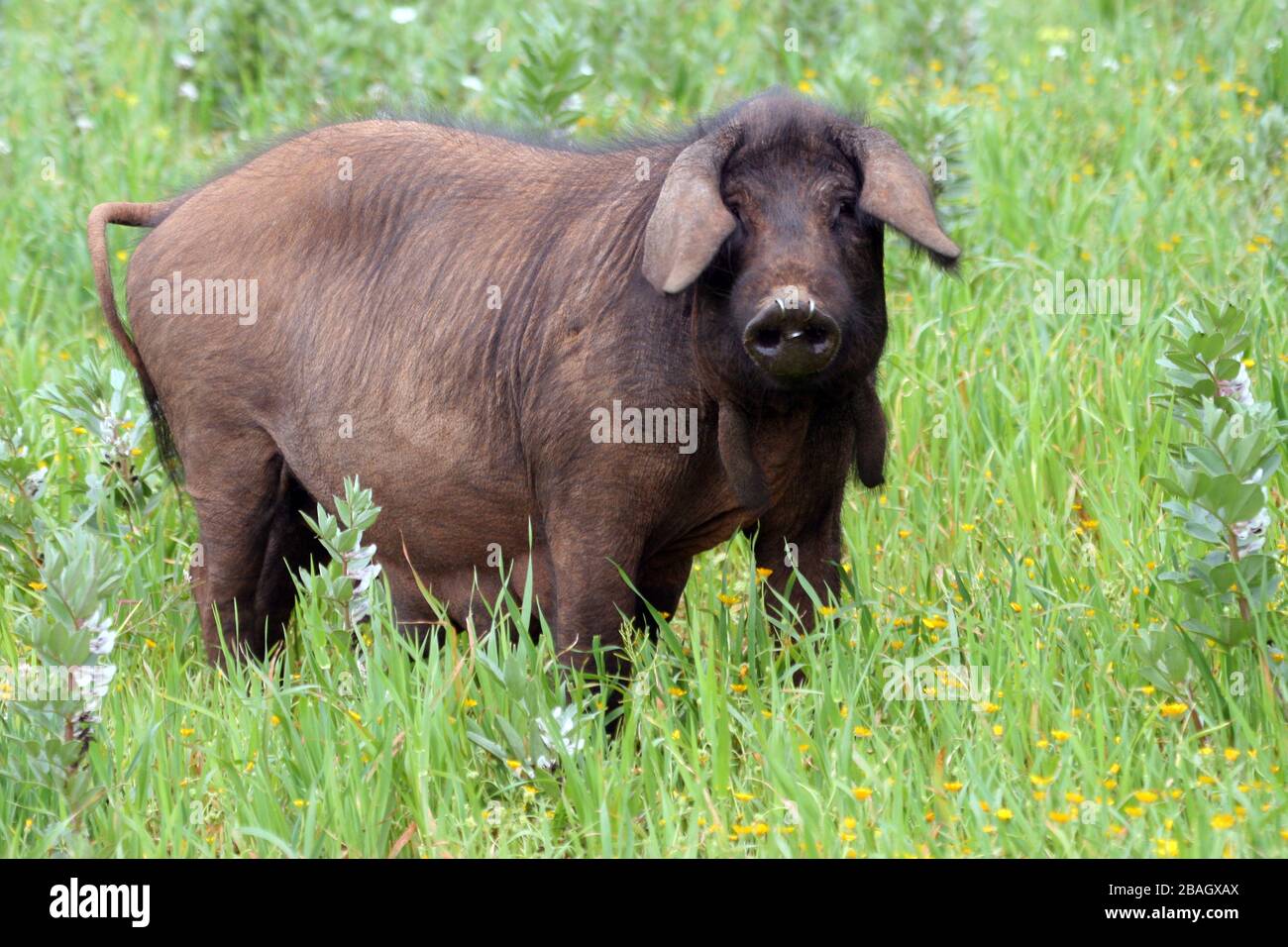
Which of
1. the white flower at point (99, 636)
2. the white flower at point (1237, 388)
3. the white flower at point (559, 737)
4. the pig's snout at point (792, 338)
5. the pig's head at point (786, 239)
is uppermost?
the pig's head at point (786, 239)

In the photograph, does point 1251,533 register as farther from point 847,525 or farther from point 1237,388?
point 847,525

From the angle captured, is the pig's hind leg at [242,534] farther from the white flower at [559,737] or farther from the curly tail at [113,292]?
the white flower at [559,737]

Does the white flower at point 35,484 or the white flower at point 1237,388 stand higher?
the white flower at point 1237,388

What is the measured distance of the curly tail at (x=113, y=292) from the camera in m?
4.95

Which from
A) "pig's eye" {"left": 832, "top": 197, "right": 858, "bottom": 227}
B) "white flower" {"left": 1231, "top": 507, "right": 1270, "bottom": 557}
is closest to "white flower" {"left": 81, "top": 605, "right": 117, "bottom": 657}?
"pig's eye" {"left": 832, "top": 197, "right": 858, "bottom": 227}

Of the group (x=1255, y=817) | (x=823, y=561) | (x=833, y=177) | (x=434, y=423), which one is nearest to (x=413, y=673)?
(x=434, y=423)

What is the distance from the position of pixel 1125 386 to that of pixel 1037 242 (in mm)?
1270

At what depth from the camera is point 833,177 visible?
3918 millimetres

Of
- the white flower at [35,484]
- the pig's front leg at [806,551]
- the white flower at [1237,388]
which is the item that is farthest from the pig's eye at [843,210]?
the white flower at [35,484]

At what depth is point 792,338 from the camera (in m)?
3.71

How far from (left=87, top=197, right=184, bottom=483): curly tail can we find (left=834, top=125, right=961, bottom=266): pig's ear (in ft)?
6.94

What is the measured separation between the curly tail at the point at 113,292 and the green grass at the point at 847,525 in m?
0.28

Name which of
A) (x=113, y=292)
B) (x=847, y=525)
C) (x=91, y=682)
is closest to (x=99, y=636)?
(x=91, y=682)

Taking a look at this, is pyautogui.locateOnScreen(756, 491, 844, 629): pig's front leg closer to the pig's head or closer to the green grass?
the green grass
